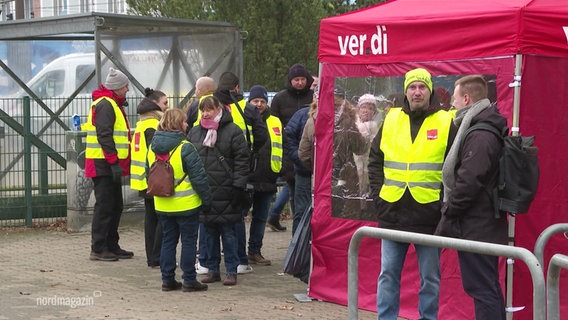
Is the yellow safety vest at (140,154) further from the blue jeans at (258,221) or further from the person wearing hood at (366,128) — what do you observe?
the person wearing hood at (366,128)

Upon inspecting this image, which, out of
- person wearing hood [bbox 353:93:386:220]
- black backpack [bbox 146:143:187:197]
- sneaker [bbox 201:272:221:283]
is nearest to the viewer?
person wearing hood [bbox 353:93:386:220]

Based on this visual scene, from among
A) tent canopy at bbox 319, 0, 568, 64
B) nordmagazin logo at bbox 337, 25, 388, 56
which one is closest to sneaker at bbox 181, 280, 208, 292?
tent canopy at bbox 319, 0, 568, 64

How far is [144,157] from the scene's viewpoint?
34.6ft

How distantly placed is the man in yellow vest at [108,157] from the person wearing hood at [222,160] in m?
1.60

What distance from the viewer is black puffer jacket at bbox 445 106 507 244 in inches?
266

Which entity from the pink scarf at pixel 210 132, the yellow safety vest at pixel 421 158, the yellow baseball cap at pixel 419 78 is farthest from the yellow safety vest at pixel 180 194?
the yellow baseball cap at pixel 419 78

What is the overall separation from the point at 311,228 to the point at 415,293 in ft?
4.05

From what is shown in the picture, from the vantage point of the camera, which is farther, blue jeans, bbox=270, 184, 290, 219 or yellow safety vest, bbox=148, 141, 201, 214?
blue jeans, bbox=270, 184, 290, 219

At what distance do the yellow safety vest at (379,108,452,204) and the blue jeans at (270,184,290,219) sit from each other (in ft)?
17.2

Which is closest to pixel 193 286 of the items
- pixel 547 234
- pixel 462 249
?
pixel 547 234

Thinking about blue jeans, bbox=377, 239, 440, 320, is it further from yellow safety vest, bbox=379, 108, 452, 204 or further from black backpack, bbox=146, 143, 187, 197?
black backpack, bbox=146, 143, 187, 197

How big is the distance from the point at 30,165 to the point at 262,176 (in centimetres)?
420

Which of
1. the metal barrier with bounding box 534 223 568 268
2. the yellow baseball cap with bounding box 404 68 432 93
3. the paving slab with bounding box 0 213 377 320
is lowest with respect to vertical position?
the paving slab with bounding box 0 213 377 320

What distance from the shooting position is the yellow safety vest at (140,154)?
10.5 metres
